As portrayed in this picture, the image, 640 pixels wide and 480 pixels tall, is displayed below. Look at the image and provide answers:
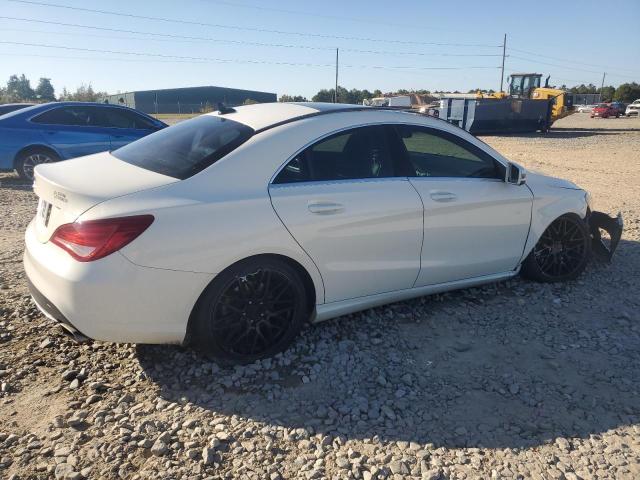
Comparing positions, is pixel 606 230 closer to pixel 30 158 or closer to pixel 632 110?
pixel 30 158

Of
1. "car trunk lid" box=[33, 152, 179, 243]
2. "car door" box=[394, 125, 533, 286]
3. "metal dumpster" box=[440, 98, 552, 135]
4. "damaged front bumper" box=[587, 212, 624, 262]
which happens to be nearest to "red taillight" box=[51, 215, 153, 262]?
"car trunk lid" box=[33, 152, 179, 243]

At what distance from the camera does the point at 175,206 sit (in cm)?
282

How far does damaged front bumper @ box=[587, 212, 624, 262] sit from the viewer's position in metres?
5.27

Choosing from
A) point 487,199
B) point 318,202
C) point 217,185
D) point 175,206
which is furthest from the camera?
point 487,199

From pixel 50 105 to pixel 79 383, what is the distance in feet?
24.8

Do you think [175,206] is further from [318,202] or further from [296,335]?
[296,335]

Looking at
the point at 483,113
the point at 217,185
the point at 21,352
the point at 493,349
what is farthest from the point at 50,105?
the point at 483,113

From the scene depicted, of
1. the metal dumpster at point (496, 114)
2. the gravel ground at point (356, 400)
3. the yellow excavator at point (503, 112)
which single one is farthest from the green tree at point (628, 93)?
the gravel ground at point (356, 400)

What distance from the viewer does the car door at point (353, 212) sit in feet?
10.6

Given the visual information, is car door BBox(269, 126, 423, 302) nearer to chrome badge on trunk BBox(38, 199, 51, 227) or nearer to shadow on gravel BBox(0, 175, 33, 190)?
chrome badge on trunk BBox(38, 199, 51, 227)

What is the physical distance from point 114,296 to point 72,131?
743 centimetres

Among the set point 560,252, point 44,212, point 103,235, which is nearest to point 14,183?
point 44,212

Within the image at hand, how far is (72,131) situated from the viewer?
354 inches

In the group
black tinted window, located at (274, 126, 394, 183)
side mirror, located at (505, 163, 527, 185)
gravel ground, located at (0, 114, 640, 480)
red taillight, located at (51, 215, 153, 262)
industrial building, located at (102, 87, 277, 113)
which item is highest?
industrial building, located at (102, 87, 277, 113)
